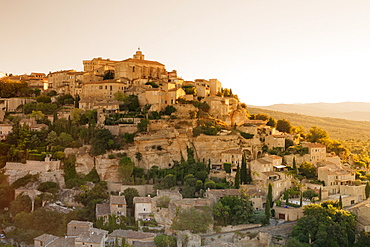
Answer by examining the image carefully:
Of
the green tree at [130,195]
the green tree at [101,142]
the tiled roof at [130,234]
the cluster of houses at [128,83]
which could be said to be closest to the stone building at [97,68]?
the cluster of houses at [128,83]

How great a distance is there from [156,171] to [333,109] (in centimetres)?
12110

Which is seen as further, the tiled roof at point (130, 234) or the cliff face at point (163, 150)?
the cliff face at point (163, 150)

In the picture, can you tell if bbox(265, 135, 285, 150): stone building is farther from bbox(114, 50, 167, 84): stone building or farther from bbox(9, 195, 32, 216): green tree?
bbox(9, 195, 32, 216): green tree

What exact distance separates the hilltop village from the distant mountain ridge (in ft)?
254

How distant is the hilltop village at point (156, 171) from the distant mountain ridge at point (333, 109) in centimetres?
7740

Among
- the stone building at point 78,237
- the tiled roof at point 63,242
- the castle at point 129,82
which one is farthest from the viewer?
the castle at point 129,82

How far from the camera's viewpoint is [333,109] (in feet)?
469

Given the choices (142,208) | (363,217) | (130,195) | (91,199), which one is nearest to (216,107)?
(130,195)

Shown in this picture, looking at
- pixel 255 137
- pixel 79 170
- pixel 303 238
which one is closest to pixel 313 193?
pixel 303 238

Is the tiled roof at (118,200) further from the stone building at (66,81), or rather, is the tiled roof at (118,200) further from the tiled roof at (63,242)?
the stone building at (66,81)

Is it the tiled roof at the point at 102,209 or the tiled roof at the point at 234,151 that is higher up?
the tiled roof at the point at 234,151

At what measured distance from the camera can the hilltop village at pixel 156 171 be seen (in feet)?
97.1

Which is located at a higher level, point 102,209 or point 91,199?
point 91,199

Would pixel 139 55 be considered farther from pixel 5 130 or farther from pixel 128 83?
pixel 5 130
